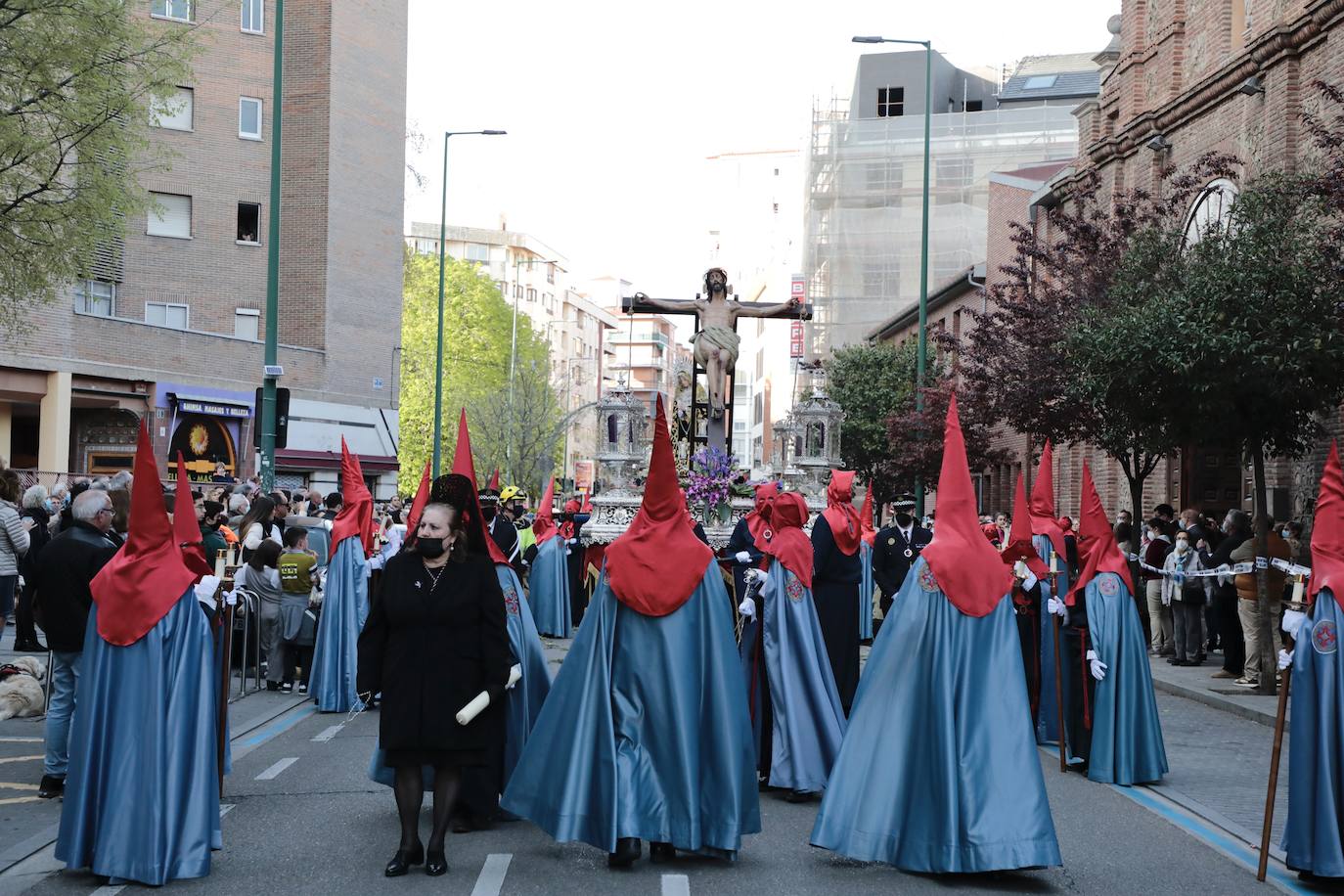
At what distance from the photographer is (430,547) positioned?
7.21 m

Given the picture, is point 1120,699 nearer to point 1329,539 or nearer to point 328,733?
point 1329,539

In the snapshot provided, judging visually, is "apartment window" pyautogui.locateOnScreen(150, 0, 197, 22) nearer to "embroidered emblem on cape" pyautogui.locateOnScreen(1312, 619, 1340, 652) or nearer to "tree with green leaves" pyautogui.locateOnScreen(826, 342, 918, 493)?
"tree with green leaves" pyautogui.locateOnScreen(826, 342, 918, 493)

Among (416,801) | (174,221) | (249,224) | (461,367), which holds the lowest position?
(416,801)

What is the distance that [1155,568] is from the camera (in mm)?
19406

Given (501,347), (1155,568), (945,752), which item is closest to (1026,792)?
(945,752)

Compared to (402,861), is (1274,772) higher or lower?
higher

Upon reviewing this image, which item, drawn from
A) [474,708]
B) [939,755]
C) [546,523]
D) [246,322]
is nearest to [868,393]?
[246,322]

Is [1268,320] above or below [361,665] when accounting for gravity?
above

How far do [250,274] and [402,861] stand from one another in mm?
35156

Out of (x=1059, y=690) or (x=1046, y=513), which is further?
(x=1046, y=513)

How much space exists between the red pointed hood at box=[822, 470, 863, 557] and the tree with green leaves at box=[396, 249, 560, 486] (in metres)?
44.2

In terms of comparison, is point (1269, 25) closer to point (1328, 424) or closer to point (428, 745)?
point (1328, 424)

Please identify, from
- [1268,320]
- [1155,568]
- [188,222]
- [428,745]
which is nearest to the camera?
[428,745]

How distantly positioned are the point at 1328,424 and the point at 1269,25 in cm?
633
